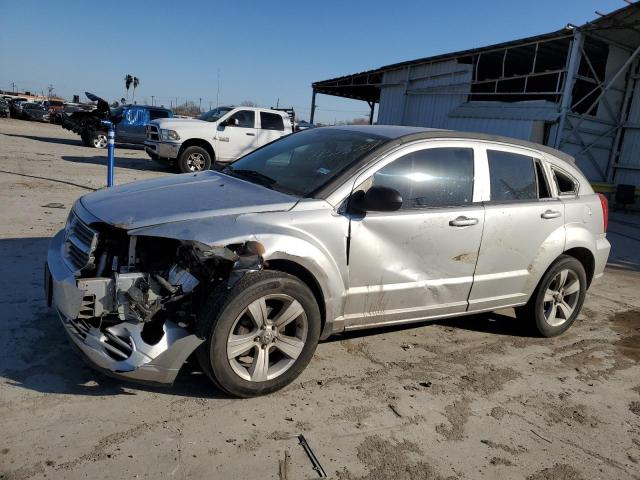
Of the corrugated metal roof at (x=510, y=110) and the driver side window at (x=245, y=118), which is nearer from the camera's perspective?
the driver side window at (x=245, y=118)

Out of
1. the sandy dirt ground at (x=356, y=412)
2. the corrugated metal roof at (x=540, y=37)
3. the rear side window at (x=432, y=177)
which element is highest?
the corrugated metal roof at (x=540, y=37)

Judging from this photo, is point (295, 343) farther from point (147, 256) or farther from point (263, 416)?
point (147, 256)

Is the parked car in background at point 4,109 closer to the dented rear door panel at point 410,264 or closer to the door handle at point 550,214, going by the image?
the dented rear door panel at point 410,264

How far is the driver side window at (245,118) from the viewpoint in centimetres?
1434

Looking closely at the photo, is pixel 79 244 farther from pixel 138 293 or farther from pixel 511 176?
pixel 511 176

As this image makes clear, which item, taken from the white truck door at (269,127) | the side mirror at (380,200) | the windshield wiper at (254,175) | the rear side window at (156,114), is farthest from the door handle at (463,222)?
the rear side window at (156,114)

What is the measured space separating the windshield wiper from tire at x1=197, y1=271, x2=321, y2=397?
968 millimetres

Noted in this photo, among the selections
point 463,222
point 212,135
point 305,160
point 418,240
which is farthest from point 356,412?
point 212,135

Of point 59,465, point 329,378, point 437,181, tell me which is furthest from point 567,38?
point 59,465

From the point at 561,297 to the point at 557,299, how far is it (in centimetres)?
6

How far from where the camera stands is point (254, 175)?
4098 mm

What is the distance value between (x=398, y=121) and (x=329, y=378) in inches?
889

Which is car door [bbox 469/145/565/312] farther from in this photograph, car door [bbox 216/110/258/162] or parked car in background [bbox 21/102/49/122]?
parked car in background [bbox 21/102/49/122]

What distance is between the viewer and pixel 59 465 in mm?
2504
